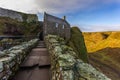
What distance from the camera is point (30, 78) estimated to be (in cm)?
743

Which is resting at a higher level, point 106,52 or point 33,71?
point 33,71

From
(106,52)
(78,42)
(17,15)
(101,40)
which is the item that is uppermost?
(17,15)

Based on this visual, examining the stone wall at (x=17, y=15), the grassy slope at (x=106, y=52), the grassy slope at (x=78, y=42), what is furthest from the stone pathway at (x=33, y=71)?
the grassy slope at (x=106, y=52)

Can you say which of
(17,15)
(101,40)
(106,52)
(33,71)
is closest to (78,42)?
(17,15)

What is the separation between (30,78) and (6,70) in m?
1.41

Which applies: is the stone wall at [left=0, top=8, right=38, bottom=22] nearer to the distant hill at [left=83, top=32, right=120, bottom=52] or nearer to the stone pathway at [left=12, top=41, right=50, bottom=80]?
the stone pathway at [left=12, top=41, right=50, bottom=80]

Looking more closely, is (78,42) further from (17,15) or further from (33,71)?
(33,71)

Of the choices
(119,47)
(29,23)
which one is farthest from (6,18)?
(119,47)

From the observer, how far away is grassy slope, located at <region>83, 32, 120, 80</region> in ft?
260

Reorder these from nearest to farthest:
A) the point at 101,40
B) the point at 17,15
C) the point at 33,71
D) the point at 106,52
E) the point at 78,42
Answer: the point at 33,71, the point at 17,15, the point at 78,42, the point at 106,52, the point at 101,40

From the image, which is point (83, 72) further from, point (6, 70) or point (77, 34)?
point (77, 34)

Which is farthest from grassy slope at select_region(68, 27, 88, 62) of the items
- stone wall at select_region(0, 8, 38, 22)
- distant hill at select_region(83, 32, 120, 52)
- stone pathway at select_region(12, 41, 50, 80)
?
distant hill at select_region(83, 32, 120, 52)

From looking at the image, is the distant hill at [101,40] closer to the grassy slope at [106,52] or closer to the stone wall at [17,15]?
the grassy slope at [106,52]

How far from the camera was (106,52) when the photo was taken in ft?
342
